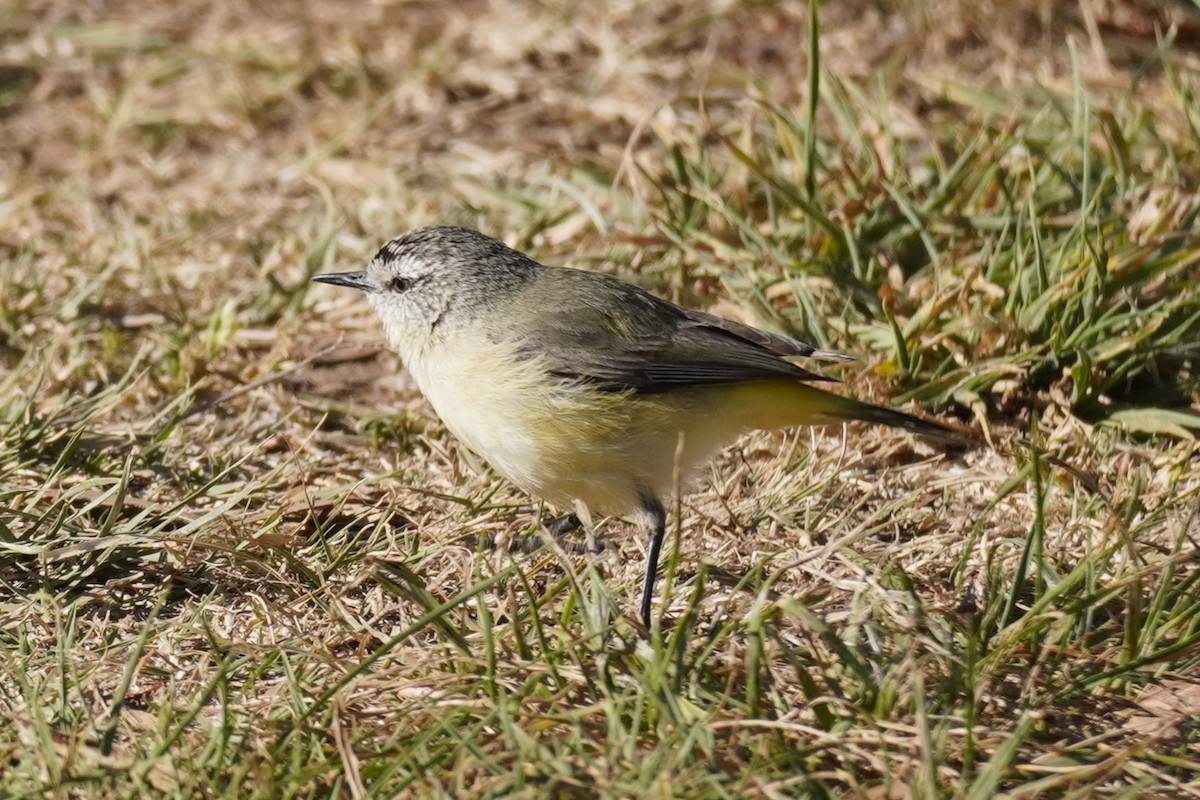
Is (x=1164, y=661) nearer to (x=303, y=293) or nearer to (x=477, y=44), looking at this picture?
(x=303, y=293)

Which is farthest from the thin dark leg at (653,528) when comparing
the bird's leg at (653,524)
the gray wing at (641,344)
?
the gray wing at (641,344)

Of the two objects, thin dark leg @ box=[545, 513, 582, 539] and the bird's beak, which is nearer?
thin dark leg @ box=[545, 513, 582, 539]

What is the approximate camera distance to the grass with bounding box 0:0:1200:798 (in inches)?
124

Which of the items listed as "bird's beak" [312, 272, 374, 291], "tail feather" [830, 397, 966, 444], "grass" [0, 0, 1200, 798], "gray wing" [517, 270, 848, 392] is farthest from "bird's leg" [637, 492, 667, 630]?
"bird's beak" [312, 272, 374, 291]

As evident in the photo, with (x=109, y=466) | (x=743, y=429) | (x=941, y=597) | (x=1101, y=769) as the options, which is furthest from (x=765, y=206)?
(x=1101, y=769)

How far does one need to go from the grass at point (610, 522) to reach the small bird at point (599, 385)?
25cm

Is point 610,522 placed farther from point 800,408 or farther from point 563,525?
point 800,408


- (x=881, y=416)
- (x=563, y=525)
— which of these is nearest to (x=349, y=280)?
(x=563, y=525)

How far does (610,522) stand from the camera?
4.71 m

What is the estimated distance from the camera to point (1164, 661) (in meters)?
3.42

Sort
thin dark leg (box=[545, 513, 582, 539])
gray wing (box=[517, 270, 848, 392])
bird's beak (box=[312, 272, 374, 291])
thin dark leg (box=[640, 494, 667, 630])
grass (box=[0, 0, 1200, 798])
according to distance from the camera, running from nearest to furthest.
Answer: grass (box=[0, 0, 1200, 798]) < thin dark leg (box=[640, 494, 667, 630]) < gray wing (box=[517, 270, 848, 392]) < thin dark leg (box=[545, 513, 582, 539]) < bird's beak (box=[312, 272, 374, 291])

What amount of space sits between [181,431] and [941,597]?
253 cm

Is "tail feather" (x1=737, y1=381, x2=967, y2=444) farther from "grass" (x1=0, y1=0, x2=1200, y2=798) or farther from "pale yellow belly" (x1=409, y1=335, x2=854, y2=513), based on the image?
"grass" (x1=0, y1=0, x2=1200, y2=798)

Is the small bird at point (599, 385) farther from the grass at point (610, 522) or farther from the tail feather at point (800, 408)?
the grass at point (610, 522)
